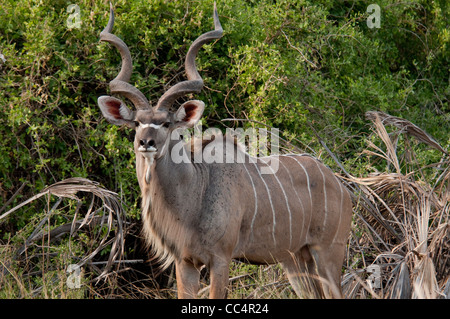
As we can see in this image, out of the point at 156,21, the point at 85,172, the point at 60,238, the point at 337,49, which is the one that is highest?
the point at 156,21

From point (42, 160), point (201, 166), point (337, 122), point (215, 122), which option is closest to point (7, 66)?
point (42, 160)

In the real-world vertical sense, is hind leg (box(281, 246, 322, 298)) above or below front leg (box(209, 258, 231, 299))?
below

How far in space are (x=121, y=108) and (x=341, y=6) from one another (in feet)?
11.3

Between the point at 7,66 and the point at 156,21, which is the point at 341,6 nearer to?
the point at 156,21

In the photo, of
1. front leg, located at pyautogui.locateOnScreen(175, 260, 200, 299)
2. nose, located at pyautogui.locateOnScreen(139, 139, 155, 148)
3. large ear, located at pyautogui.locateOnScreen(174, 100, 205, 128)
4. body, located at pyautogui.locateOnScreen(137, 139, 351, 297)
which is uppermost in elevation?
large ear, located at pyautogui.locateOnScreen(174, 100, 205, 128)

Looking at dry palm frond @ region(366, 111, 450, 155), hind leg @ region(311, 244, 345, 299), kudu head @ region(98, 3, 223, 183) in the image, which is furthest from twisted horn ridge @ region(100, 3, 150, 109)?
dry palm frond @ region(366, 111, 450, 155)

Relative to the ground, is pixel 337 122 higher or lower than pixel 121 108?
lower

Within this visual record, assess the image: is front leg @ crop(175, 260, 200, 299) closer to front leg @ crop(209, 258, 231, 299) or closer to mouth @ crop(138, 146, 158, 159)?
front leg @ crop(209, 258, 231, 299)

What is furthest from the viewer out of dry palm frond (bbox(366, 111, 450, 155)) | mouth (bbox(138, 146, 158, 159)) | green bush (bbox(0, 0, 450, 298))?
green bush (bbox(0, 0, 450, 298))

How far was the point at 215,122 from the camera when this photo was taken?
5.31 metres

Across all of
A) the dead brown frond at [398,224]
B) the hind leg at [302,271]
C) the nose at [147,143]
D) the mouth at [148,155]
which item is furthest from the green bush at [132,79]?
the nose at [147,143]

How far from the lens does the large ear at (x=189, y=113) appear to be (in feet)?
12.1

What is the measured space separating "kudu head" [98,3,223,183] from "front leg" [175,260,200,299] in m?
0.48

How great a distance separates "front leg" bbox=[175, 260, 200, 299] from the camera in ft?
11.9
